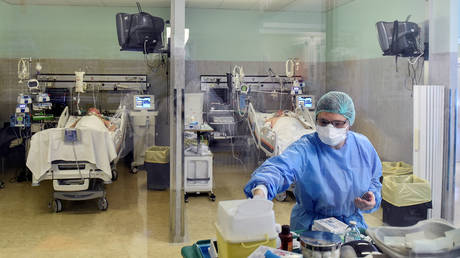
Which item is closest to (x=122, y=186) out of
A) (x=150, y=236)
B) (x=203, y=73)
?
(x=150, y=236)

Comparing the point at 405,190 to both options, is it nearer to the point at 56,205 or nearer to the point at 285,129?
the point at 285,129

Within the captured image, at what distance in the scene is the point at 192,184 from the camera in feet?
12.8

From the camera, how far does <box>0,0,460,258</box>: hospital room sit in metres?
3.27

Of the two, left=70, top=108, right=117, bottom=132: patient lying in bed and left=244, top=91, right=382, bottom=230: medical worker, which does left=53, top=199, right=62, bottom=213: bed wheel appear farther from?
left=244, top=91, right=382, bottom=230: medical worker

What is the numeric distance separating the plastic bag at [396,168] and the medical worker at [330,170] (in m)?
1.18

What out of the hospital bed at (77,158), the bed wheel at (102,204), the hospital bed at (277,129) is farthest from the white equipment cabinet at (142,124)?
the hospital bed at (277,129)

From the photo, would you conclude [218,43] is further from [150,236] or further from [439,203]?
[439,203]

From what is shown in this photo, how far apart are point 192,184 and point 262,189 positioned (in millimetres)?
2220

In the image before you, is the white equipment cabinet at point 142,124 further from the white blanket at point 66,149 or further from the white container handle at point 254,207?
the white container handle at point 254,207

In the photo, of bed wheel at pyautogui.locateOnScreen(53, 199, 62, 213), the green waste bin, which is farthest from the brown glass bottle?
bed wheel at pyautogui.locateOnScreen(53, 199, 62, 213)

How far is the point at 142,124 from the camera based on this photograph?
4434 mm

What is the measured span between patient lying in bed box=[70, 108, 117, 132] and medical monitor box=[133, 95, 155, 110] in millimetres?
343

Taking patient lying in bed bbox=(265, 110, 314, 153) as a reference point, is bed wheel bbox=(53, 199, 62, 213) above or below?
below

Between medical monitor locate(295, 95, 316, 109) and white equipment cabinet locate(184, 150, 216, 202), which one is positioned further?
white equipment cabinet locate(184, 150, 216, 202)
